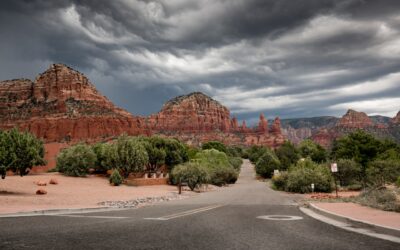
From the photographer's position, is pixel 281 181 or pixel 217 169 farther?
pixel 217 169

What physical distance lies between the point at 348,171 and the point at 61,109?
120 m

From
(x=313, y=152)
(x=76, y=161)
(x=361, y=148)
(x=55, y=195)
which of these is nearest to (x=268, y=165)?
(x=313, y=152)

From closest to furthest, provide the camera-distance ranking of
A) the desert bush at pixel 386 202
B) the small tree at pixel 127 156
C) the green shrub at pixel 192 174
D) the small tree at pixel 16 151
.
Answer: the desert bush at pixel 386 202, the small tree at pixel 16 151, the green shrub at pixel 192 174, the small tree at pixel 127 156

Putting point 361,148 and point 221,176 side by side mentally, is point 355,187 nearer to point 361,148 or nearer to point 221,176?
point 361,148

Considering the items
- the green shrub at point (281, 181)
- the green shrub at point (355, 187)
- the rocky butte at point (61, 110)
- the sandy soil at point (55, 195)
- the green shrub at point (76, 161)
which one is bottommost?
the green shrub at point (355, 187)

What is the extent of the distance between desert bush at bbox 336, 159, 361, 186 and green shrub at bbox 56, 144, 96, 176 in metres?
36.8

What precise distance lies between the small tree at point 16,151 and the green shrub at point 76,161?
67.5 ft

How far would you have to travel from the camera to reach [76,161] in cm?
5969

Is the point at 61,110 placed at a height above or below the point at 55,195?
above

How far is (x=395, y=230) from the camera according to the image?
10.9m

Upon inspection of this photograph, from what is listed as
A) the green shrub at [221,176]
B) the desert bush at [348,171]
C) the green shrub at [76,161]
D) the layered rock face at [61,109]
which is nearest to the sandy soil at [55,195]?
the green shrub at [76,161]

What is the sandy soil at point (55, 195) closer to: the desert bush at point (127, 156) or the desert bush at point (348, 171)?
the desert bush at point (127, 156)

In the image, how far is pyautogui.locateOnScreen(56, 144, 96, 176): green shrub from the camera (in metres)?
59.0

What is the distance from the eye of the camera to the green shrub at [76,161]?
58969 millimetres
